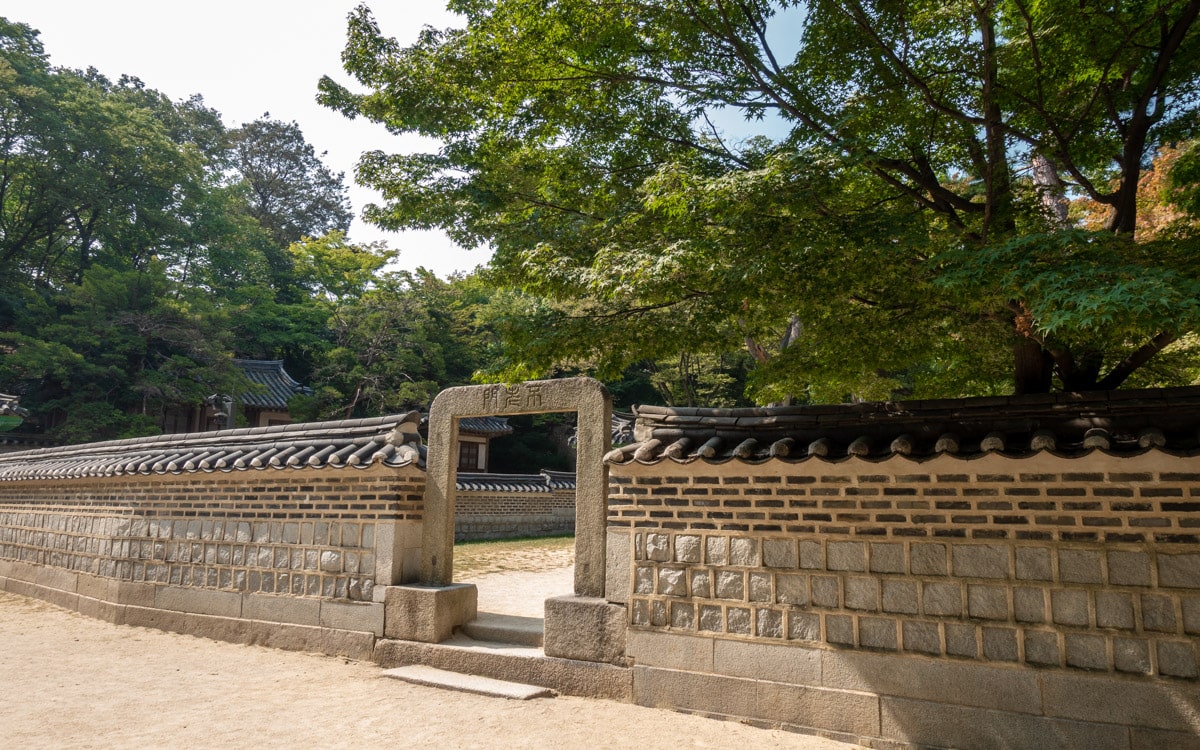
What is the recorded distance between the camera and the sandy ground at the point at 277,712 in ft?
17.0

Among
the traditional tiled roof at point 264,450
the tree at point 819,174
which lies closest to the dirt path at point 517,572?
the traditional tiled roof at point 264,450

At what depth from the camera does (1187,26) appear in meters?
5.41

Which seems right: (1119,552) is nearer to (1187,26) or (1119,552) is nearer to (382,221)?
(1187,26)

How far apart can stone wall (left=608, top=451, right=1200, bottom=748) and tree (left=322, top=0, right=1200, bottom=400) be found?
119cm

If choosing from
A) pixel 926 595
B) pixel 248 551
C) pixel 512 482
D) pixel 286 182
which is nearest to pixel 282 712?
pixel 248 551

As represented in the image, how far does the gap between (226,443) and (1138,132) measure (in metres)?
10.8

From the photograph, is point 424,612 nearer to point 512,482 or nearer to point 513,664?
point 513,664

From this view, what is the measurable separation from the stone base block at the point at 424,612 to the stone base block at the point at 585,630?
4.19 feet

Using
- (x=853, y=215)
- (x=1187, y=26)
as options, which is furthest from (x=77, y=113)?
(x=1187, y=26)

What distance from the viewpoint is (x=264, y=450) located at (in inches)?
348

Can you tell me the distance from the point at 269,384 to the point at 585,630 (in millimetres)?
24785

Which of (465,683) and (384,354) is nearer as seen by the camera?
(465,683)

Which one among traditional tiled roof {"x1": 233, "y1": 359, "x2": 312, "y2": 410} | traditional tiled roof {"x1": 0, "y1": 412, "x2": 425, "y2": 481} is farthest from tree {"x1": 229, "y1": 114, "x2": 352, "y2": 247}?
traditional tiled roof {"x1": 0, "y1": 412, "x2": 425, "y2": 481}

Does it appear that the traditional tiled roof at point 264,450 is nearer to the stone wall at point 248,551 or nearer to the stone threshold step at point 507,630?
the stone wall at point 248,551
